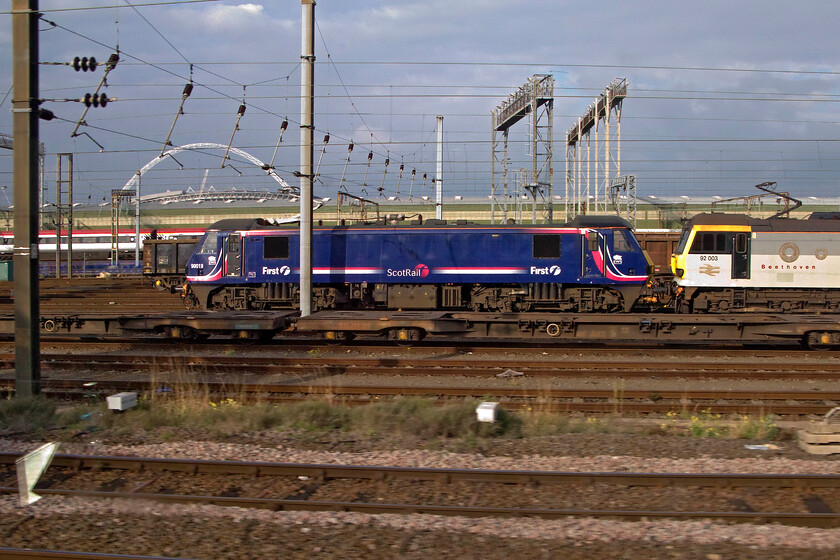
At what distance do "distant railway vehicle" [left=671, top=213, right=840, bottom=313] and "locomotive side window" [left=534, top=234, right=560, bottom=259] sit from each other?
4.16 m

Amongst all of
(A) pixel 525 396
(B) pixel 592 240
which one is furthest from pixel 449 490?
(B) pixel 592 240

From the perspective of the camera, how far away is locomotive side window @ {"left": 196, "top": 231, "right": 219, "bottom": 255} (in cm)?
1962

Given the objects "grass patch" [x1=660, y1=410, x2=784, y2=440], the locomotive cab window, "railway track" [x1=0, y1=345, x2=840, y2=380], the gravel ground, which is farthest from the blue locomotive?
the gravel ground

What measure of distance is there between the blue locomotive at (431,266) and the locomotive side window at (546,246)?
0.03 metres

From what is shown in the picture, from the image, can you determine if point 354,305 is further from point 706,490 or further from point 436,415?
point 706,490

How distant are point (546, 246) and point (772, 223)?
7.07 meters

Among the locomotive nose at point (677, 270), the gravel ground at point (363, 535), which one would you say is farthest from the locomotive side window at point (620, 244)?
the gravel ground at point (363, 535)

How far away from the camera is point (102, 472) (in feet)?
21.5

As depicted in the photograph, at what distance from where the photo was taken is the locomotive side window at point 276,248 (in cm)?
1922

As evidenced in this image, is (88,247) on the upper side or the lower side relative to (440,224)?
upper

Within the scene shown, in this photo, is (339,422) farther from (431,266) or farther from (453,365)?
(431,266)

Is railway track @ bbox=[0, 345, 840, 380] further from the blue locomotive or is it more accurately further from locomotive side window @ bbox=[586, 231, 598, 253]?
locomotive side window @ bbox=[586, 231, 598, 253]

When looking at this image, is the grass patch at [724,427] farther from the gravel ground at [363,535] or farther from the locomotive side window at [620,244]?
the locomotive side window at [620,244]

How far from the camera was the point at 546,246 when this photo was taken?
18109 millimetres
